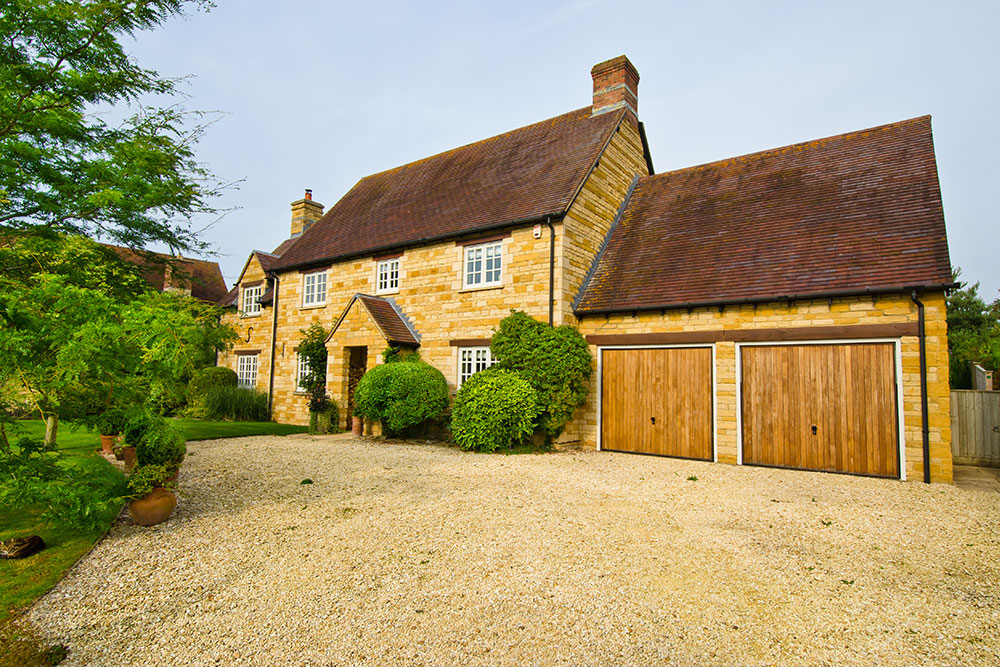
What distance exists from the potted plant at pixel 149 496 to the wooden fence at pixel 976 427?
15.3 meters

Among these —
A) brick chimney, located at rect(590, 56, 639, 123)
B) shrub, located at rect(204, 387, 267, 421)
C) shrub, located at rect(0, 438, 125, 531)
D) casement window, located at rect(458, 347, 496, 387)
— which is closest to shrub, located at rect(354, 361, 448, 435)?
casement window, located at rect(458, 347, 496, 387)

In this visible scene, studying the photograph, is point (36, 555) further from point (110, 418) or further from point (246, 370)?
point (246, 370)

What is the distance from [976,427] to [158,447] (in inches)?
632

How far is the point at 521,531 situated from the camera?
619cm

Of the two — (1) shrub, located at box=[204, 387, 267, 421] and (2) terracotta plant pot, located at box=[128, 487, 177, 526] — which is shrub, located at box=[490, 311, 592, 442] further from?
(1) shrub, located at box=[204, 387, 267, 421]

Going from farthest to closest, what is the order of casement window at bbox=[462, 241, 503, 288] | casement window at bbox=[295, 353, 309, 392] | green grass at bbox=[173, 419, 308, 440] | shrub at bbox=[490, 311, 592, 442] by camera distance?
casement window at bbox=[295, 353, 309, 392] < casement window at bbox=[462, 241, 503, 288] < green grass at bbox=[173, 419, 308, 440] < shrub at bbox=[490, 311, 592, 442]

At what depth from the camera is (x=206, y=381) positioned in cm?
2077

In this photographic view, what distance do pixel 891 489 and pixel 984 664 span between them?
6.09 meters

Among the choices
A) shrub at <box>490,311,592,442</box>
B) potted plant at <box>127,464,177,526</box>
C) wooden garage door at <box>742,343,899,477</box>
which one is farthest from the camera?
shrub at <box>490,311,592,442</box>

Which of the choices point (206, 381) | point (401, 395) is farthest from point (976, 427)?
point (206, 381)

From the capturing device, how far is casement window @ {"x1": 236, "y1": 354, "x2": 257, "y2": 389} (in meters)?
21.9

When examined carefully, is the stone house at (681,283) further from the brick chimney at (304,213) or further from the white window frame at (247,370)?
the brick chimney at (304,213)

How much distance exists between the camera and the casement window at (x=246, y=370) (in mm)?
21922

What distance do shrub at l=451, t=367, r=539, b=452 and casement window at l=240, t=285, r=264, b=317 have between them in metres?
13.8
